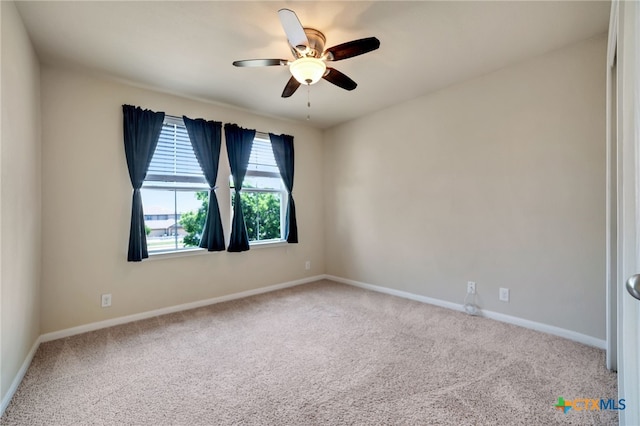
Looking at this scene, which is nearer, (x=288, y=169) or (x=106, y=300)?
(x=106, y=300)

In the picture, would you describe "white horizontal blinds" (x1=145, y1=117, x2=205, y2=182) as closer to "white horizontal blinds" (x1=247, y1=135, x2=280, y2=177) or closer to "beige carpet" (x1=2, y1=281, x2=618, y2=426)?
"white horizontal blinds" (x1=247, y1=135, x2=280, y2=177)

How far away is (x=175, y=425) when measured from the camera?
5.23ft

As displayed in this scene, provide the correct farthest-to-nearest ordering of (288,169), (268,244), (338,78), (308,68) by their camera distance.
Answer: (288,169) < (268,244) < (338,78) < (308,68)

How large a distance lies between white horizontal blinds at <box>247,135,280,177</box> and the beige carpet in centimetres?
207

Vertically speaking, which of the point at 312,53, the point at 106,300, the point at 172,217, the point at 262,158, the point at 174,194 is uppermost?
the point at 312,53

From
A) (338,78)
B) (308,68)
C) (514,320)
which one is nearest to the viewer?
(308,68)

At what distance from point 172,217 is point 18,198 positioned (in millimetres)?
1473

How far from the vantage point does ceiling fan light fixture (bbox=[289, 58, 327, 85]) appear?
2.15m

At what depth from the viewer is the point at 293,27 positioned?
6.00ft

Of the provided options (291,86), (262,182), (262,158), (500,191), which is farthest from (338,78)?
(262,182)

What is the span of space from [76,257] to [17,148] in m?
1.21

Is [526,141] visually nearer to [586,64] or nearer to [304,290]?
[586,64]

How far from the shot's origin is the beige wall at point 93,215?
271 centimetres

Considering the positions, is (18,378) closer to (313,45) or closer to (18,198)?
(18,198)
